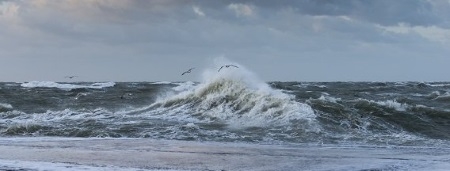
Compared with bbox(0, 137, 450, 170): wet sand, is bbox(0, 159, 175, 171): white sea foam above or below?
above

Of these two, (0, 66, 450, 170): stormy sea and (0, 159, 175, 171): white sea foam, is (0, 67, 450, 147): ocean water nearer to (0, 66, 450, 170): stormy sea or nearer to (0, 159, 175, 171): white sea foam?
(0, 66, 450, 170): stormy sea

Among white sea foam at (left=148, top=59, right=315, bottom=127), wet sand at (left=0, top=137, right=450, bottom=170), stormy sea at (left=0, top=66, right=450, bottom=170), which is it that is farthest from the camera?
white sea foam at (left=148, top=59, right=315, bottom=127)

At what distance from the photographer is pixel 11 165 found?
7.95 meters

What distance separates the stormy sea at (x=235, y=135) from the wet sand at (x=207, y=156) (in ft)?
0.05

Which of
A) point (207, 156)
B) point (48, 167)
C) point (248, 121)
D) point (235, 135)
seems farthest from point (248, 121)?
point (48, 167)

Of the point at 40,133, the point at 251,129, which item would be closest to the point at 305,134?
the point at 251,129

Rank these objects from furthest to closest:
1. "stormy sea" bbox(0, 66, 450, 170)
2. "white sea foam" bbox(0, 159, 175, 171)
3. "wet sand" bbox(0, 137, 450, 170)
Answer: "stormy sea" bbox(0, 66, 450, 170) → "wet sand" bbox(0, 137, 450, 170) → "white sea foam" bbox(0, 159, 175, 171)

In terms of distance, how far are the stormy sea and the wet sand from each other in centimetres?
2

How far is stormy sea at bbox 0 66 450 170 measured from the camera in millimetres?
8445

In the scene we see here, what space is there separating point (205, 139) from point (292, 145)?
2203mm

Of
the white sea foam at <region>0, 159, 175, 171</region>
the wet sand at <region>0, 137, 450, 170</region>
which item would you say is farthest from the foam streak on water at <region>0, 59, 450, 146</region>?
the white sea foam at <region>0, 159, 175, 171</region>

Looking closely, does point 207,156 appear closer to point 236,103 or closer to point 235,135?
point 235,135

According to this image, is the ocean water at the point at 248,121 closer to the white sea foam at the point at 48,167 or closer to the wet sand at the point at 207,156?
the wet sand at the point at 207,156

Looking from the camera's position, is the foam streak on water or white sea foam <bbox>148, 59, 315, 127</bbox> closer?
the foam streak on water
